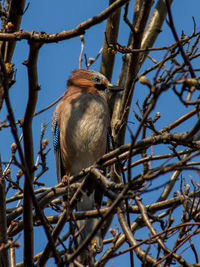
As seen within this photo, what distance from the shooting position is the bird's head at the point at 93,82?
759cm

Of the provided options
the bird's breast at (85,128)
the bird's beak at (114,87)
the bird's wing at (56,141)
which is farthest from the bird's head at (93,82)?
the bird's wing at (56,141)

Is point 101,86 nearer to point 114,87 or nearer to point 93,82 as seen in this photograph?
point 93,82

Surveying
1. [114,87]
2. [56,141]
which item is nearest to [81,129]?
[56,141]

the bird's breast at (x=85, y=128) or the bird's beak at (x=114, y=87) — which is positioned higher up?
the bird's beak at (x=114, y=87)

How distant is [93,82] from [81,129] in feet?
3.59

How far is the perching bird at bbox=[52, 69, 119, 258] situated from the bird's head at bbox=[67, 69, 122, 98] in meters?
0.02

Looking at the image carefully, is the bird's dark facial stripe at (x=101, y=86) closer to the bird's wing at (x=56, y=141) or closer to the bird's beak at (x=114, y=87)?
the bird's beak at (x=114, y=87)

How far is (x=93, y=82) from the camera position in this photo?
7711 millimetres

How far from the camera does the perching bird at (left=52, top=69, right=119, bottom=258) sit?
7.02m

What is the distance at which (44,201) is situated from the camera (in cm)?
488

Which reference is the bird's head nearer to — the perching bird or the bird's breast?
the perching bird

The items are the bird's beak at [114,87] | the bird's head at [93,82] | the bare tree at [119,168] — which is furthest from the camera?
the bird's head at [93,82]

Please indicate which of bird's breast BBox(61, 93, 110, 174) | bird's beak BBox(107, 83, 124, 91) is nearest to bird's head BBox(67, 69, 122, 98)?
bird's beak BBox(107, 83, 124, 91)

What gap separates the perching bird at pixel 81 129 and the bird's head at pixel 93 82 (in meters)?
0.02
